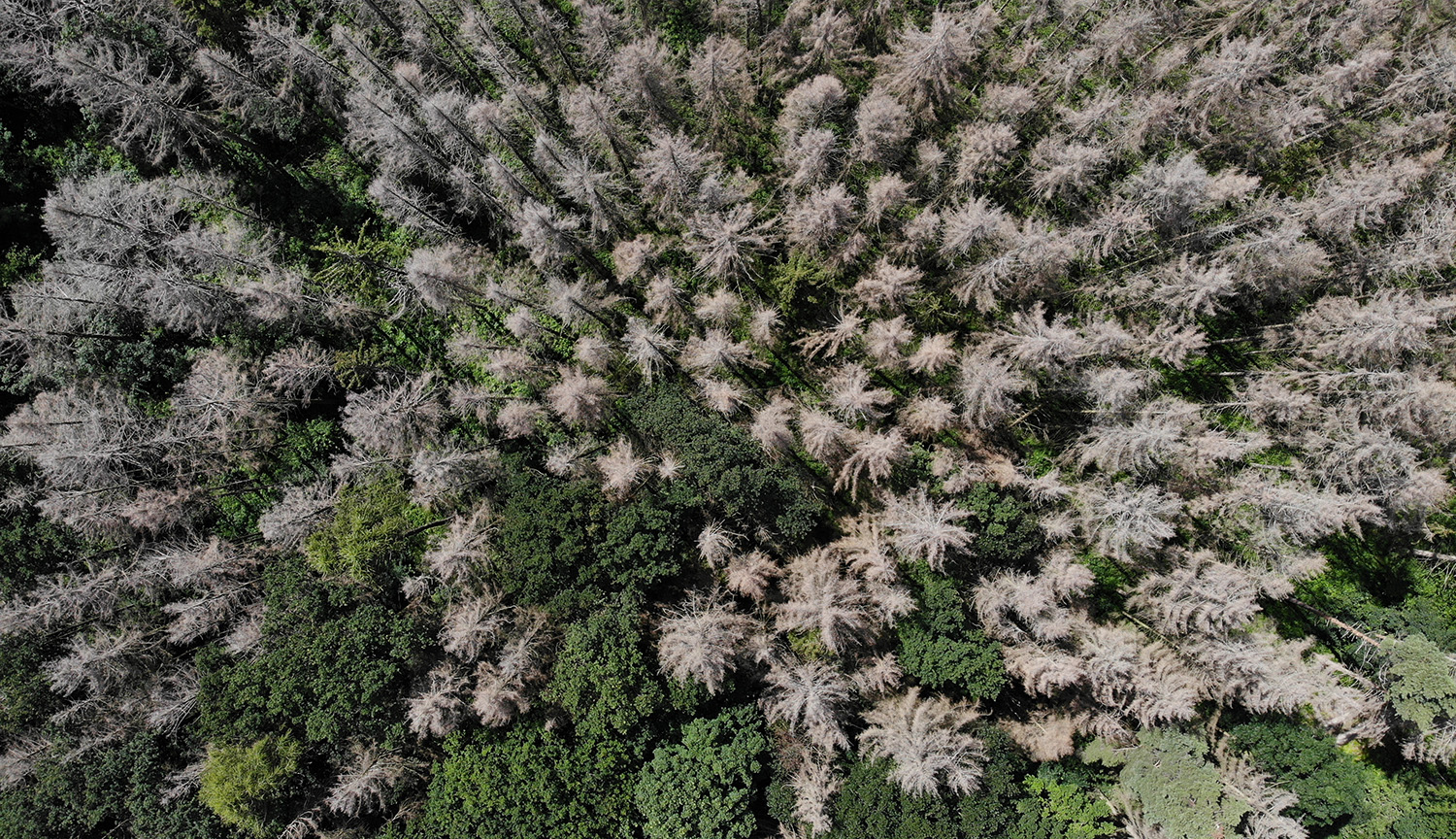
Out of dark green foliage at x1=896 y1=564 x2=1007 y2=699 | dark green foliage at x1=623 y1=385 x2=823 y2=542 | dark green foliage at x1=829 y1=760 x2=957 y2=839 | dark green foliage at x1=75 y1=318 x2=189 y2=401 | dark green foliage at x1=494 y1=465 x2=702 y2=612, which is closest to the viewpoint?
dark green foliage at x1=829 y1=760 x2=957 y2=839

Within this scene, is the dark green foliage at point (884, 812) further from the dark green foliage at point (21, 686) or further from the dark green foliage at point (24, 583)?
the dark green foliage at point (24, 583)

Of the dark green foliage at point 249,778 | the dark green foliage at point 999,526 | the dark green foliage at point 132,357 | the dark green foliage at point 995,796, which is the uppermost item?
the dark green foliage at point 132,357

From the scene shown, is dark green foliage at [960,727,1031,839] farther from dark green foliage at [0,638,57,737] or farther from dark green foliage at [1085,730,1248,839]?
dark green foliage at [0,638,57,737]

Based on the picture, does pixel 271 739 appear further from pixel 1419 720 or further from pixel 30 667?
pixel 1419 720

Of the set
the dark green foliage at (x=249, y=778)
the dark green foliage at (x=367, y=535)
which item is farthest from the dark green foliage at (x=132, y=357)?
the dark green foliage at (x=249, y=778)

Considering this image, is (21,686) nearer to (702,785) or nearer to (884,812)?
(702,785)

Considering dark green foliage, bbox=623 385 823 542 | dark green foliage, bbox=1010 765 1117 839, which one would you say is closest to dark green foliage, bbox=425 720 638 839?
dark green foliage, bbox=623 385 823 542
